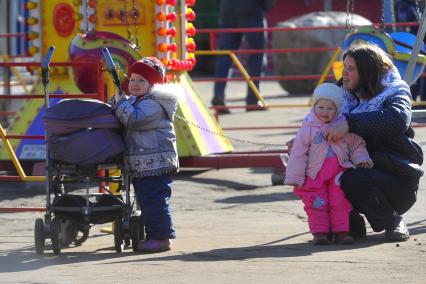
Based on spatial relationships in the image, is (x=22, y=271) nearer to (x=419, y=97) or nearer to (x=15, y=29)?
(x=419, y=97)

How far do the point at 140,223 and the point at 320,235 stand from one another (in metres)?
1.09

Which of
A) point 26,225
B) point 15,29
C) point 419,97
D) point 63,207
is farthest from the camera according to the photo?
point 15,29

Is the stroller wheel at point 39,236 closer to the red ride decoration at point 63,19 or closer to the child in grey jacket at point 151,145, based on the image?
the child in grey jacket at point 151,145

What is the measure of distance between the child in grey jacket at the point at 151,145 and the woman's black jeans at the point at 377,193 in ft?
3.54

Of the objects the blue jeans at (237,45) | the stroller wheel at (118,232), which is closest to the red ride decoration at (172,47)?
the stroller wheel at (118,232)

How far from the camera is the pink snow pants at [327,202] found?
289 inches

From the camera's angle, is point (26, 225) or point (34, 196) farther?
point (34, 196)

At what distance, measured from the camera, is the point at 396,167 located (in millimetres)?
7457

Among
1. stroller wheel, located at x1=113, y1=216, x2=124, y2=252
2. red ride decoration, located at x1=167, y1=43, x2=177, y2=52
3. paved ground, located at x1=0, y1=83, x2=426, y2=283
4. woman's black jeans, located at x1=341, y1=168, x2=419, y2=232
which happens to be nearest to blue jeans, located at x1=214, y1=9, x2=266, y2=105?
red ride decoration, located at x1=167, y1=43, x2=177, y2=52

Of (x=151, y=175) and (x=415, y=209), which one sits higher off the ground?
(x=151, y=175)

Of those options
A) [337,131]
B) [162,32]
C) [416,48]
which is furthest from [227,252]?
[162,32]

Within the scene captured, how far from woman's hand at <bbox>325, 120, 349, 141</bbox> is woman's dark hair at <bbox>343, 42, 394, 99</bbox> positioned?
0.36 metres

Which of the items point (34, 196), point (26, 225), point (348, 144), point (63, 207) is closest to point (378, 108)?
point (348, 144)

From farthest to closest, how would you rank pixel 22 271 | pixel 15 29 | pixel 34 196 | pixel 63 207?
pixel 15 29
pixel 34 196
pixel 63 207
pixel 22 271
